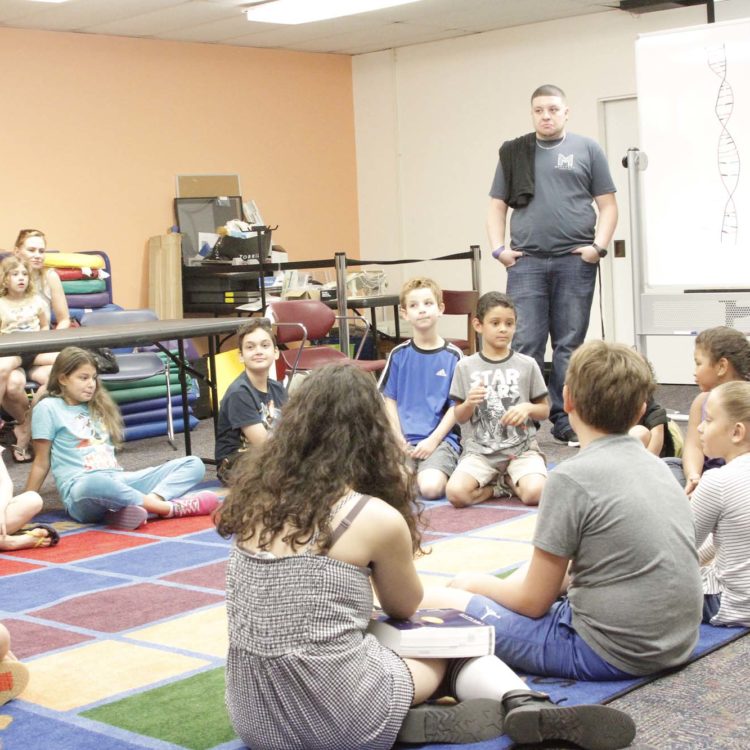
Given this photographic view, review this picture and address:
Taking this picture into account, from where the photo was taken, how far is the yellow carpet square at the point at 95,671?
2686 mm

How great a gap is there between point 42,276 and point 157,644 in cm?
416

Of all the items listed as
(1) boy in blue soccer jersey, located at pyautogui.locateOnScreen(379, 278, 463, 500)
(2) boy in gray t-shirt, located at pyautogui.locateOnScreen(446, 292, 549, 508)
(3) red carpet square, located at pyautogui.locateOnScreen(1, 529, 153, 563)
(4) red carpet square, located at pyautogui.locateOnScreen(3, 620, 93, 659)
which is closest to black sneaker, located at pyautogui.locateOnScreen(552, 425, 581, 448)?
(1) boy in blue soccer jersey, located at pyautogui.locateOnScreen(379, 278, 463, 500)

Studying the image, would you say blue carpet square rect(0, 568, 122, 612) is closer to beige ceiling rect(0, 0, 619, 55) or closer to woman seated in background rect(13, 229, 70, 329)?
woman seated in background rect(13, 229, 70, 329)

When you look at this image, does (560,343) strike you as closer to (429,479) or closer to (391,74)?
(429,479)

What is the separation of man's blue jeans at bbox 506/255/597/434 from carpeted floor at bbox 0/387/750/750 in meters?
1.42

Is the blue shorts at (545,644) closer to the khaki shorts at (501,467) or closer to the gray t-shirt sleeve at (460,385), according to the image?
the khaki shorts at (501,467)

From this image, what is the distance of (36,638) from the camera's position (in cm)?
314

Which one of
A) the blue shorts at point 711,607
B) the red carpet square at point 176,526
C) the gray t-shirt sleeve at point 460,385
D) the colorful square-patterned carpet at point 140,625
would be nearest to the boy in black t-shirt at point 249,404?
the red carpet square at point 176,526

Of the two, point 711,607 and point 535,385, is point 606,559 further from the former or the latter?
point 535,385

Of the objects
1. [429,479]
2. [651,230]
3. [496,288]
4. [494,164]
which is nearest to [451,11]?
[494,164]

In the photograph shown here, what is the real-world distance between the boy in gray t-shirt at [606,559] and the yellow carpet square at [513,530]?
4.76 feet

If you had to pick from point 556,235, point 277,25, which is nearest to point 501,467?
point 556,235

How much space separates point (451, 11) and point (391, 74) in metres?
1.57

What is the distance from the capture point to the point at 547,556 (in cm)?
243
